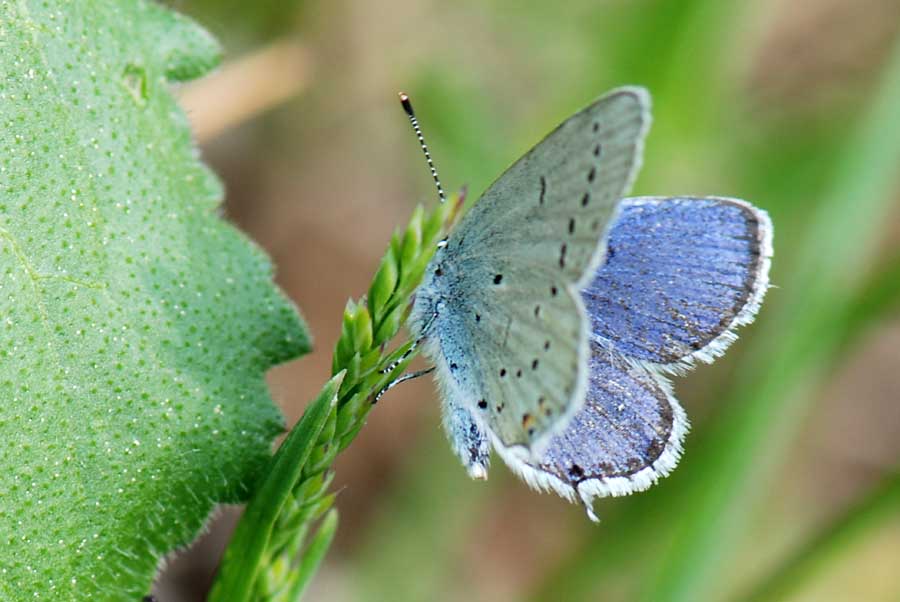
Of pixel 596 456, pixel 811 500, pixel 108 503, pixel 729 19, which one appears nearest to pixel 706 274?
pixel 596 456

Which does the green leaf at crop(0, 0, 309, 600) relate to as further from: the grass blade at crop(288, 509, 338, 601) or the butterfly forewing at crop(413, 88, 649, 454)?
the butterfly forewing at crop(413, 88, 649, 454)

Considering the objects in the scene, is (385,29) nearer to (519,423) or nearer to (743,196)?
(743,196)

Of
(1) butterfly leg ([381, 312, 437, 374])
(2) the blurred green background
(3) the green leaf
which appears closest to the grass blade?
(3) the green leaf

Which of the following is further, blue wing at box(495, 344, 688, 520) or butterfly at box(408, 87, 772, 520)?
blue wing at box(495, 344, 688, 520)

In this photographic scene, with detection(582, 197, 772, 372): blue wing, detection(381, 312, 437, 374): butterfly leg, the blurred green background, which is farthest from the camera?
the blurred green background

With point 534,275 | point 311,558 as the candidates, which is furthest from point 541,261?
point 311,558

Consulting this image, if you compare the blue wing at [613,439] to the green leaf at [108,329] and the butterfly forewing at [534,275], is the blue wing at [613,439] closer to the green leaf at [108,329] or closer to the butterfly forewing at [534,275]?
the butterfly forewing at [534,275]
